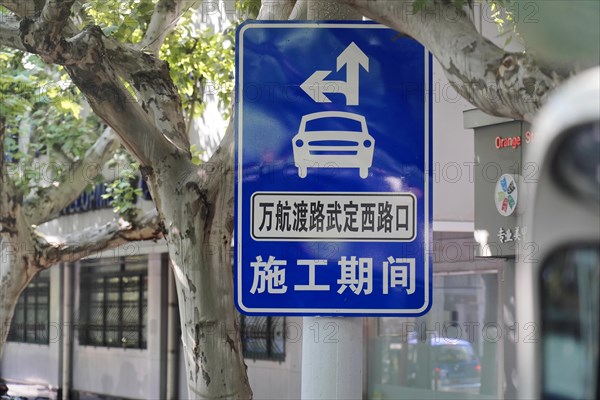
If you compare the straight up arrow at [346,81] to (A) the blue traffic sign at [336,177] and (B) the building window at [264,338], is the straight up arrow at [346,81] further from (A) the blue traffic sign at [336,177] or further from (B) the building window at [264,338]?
(B) the building window at [264,338]

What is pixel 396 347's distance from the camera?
15094 mm

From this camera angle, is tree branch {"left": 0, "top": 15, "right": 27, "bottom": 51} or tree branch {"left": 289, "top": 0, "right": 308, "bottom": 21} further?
tree branch {"left": 0, "top": 15, "right": 27, "bottom": 51}

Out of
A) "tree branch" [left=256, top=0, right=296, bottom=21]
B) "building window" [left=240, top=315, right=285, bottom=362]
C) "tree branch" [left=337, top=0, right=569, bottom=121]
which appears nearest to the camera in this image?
"tree branch" [left=337, top=0, right=569, bottom=121]

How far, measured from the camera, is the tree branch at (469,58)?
13.0 ft

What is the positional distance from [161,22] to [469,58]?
6.12 meters

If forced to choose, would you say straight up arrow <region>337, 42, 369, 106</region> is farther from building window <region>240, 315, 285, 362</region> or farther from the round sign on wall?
building window <region>240, 315, 285, 362</region>

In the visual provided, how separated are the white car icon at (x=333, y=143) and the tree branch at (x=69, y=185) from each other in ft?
28.9

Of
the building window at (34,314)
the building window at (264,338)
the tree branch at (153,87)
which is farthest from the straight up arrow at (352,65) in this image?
the building window at (34,314)

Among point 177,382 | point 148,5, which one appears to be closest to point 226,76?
point 148,5

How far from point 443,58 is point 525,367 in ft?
5.33

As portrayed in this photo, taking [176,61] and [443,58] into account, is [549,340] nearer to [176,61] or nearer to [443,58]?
[443,58]

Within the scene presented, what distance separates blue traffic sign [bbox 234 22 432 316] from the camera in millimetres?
4168

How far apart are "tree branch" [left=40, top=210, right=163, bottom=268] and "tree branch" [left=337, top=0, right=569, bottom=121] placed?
7380 mm

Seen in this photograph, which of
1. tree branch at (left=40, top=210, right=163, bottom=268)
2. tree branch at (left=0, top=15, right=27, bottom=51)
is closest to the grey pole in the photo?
tree branch at (left=0, top=15, right=27, bottom=51)
